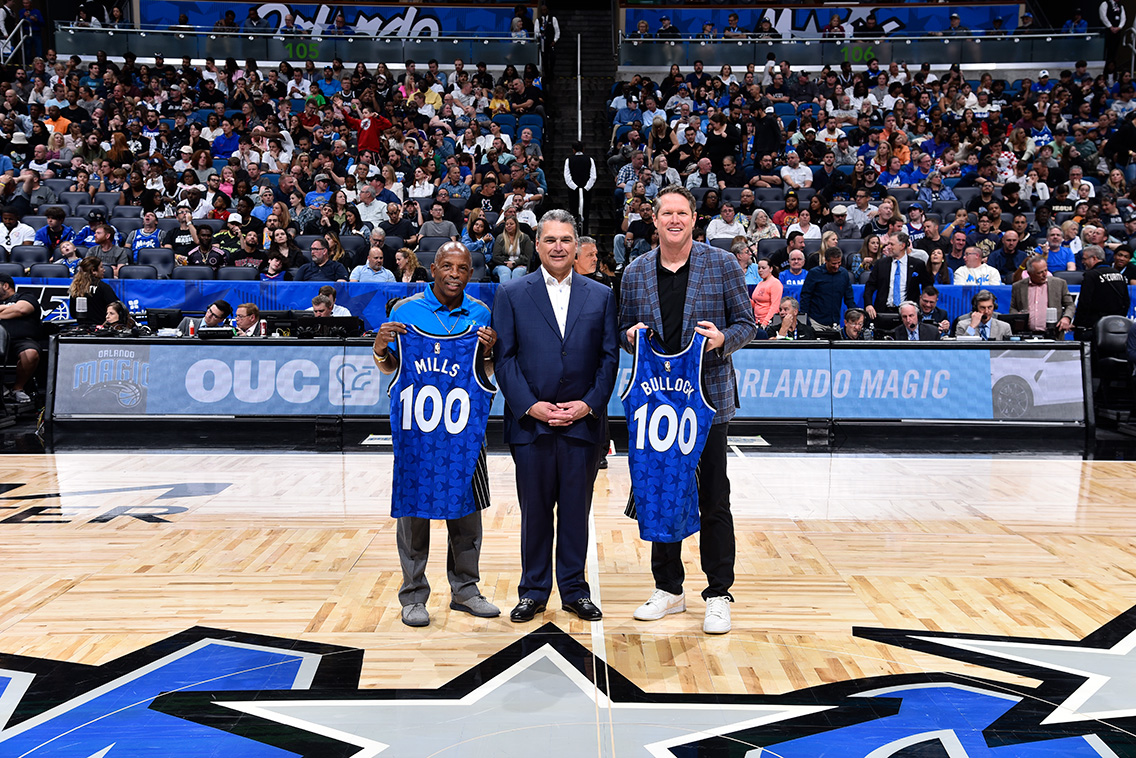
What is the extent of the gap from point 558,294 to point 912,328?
22.4 ft

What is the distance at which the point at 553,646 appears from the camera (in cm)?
415

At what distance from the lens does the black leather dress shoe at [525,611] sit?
4434 mm

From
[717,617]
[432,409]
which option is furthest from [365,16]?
[717,617]

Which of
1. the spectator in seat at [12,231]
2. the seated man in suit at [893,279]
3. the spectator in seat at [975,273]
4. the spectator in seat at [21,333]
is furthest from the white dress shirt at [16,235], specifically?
the spectator in seat at [975,273]

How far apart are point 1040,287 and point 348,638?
33.1ft

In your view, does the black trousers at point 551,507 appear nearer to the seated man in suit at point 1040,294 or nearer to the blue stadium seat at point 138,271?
the seated man in suit at point 1040,294

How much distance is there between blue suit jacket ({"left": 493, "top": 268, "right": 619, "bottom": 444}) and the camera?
437cm

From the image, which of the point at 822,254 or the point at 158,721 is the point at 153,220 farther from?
the point at 158,721

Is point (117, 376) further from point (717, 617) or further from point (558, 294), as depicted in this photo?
point (717, 617)

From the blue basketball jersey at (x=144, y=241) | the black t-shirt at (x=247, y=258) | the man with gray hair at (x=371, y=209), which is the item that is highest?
the man with gray hair at (x=371, y=209)

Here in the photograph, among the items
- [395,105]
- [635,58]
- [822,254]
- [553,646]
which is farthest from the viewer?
[635,58]

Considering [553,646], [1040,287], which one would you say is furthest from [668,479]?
[1040,287]

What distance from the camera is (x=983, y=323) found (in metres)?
10.5

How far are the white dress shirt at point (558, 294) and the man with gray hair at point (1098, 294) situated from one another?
8.50m
